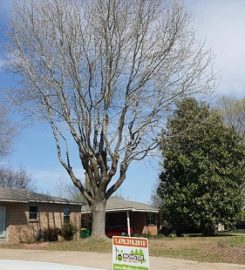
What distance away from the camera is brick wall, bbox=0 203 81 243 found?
29.8 metres

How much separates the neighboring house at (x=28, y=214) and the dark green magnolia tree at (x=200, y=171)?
7200mm

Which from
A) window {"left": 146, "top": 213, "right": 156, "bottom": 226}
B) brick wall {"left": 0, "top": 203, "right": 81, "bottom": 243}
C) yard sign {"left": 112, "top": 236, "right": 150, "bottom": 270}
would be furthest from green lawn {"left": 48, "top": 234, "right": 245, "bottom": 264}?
window {"left": 146, "top": 213, "right": 156, "bottom": 226}

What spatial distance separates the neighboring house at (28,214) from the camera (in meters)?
29.5

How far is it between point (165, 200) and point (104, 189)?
775 centimetres

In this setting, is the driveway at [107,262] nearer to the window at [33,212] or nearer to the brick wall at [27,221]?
the brick wall at [27,221]

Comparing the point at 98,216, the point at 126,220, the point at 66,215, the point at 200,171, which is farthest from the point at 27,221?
the point at 126,220

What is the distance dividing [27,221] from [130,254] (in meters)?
23.1

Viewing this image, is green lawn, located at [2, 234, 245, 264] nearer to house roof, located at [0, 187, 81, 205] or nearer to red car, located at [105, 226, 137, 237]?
house roof, located at [0, 187, 81, 205]

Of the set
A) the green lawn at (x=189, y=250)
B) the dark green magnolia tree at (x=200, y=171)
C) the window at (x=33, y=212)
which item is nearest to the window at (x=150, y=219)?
the dark green magnolia tree at (x=200, y=171)

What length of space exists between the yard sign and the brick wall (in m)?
21.3

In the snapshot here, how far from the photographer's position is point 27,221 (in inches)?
1225


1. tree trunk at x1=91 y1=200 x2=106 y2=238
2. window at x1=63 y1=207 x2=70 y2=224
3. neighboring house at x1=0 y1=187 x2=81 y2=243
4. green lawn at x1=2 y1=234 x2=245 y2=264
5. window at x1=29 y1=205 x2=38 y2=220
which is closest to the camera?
A: green lawn at x1=2 y1=234 x2=245 y2=264

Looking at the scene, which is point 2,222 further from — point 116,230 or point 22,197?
point 116,230

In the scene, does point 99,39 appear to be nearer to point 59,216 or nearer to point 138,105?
point 138,105
